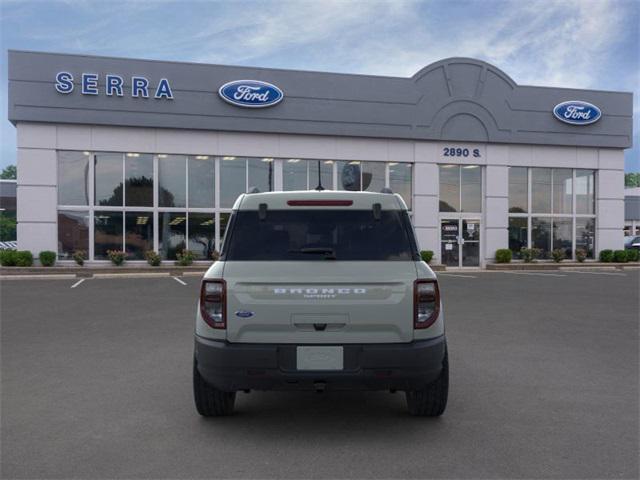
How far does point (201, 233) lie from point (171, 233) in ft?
4.00

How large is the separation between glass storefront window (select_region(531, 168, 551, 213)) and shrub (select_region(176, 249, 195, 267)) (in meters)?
16.3

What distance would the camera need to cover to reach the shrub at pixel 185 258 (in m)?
21.5

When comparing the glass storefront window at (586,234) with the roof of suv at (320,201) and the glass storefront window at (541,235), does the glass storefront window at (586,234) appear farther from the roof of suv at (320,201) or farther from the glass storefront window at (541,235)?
the roof of suv at (320,201)

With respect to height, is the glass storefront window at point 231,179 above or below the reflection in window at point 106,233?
above

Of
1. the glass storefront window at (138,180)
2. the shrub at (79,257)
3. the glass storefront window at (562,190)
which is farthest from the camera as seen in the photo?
the glass storefront window at (562,190)

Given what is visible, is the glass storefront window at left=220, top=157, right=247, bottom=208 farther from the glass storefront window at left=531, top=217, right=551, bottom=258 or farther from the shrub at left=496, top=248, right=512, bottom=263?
the glass storefront window at left=531, top=217, right=551, bottom=258

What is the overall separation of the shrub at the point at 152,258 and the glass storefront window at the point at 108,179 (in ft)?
7.67

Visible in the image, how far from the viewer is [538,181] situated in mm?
25938

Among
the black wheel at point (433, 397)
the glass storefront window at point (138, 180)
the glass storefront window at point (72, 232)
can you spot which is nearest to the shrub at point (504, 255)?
the glass storefront window at point (138, 180)

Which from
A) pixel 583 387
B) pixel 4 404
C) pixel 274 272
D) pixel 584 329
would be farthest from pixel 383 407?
pixel 584 329

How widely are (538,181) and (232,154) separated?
14.9 meters

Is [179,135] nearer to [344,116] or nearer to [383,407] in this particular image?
[344,116]

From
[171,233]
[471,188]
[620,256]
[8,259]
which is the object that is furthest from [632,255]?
[8,259]

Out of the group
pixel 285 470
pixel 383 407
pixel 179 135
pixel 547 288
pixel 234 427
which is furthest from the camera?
pixel 179 135
